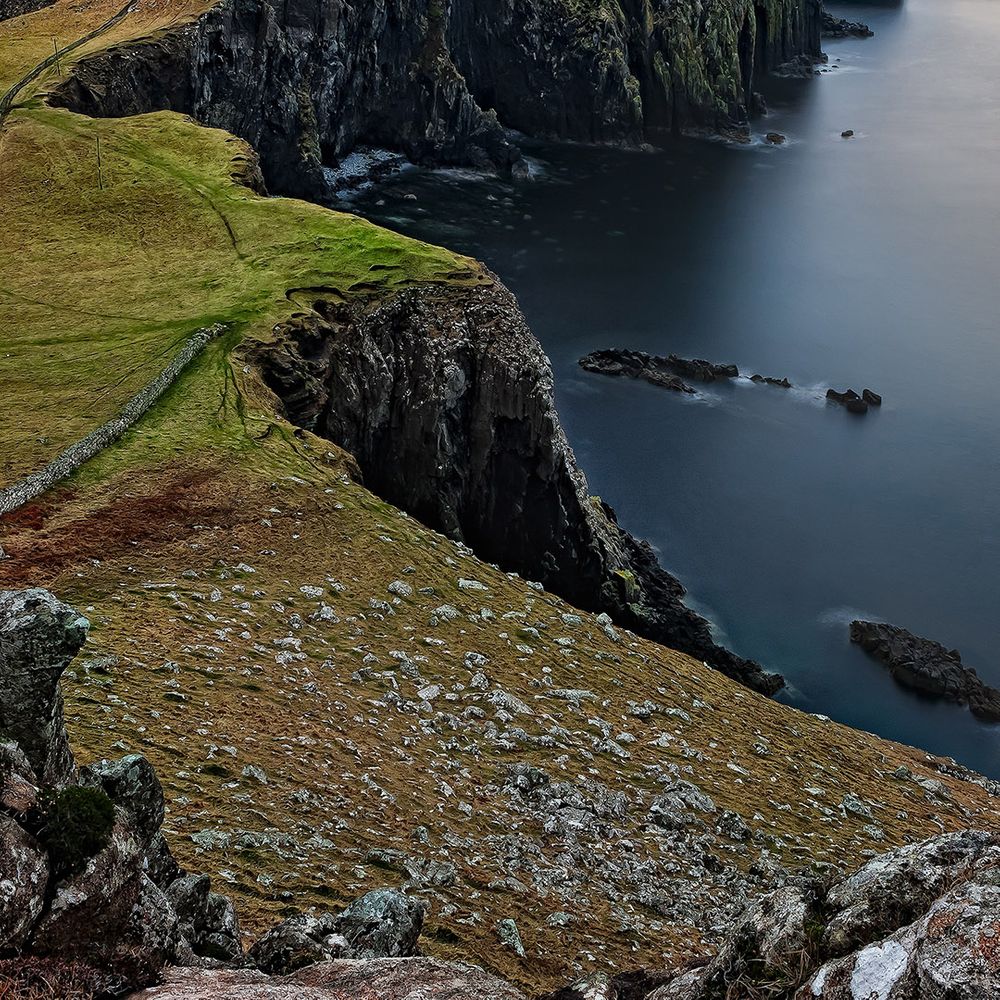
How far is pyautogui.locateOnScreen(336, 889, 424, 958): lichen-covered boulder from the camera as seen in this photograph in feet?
65.5

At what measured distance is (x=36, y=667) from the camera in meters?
18.1

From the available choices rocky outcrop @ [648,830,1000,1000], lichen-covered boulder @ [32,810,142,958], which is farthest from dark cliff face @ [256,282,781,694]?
rocky outcrop @ [648,830,1000,1000]

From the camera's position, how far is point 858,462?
352 ft

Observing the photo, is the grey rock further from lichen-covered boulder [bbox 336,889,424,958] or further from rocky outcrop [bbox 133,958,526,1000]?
rocky outcrop [bbox 133,958,526,1000]

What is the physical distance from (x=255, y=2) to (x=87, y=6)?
20.6m

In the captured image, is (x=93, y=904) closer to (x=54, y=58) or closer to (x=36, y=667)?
(x=36, y=667)

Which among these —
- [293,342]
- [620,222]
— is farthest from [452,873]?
[620,222]

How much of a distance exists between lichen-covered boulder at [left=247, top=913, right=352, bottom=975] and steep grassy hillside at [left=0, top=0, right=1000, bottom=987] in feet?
11.5

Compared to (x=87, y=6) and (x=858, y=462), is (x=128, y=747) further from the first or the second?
(x=87, y=6)

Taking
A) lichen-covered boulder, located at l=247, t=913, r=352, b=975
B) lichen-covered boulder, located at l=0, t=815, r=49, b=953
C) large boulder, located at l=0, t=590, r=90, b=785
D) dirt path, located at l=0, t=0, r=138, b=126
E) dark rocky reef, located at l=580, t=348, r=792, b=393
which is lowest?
dark rocky reef, located at l=580, t=348, r=792, b=393

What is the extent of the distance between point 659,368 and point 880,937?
108968 millimetres

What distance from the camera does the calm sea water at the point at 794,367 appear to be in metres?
86.1

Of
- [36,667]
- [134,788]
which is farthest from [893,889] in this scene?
[36,667]

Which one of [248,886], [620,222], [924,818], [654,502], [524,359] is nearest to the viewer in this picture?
[248,886]
